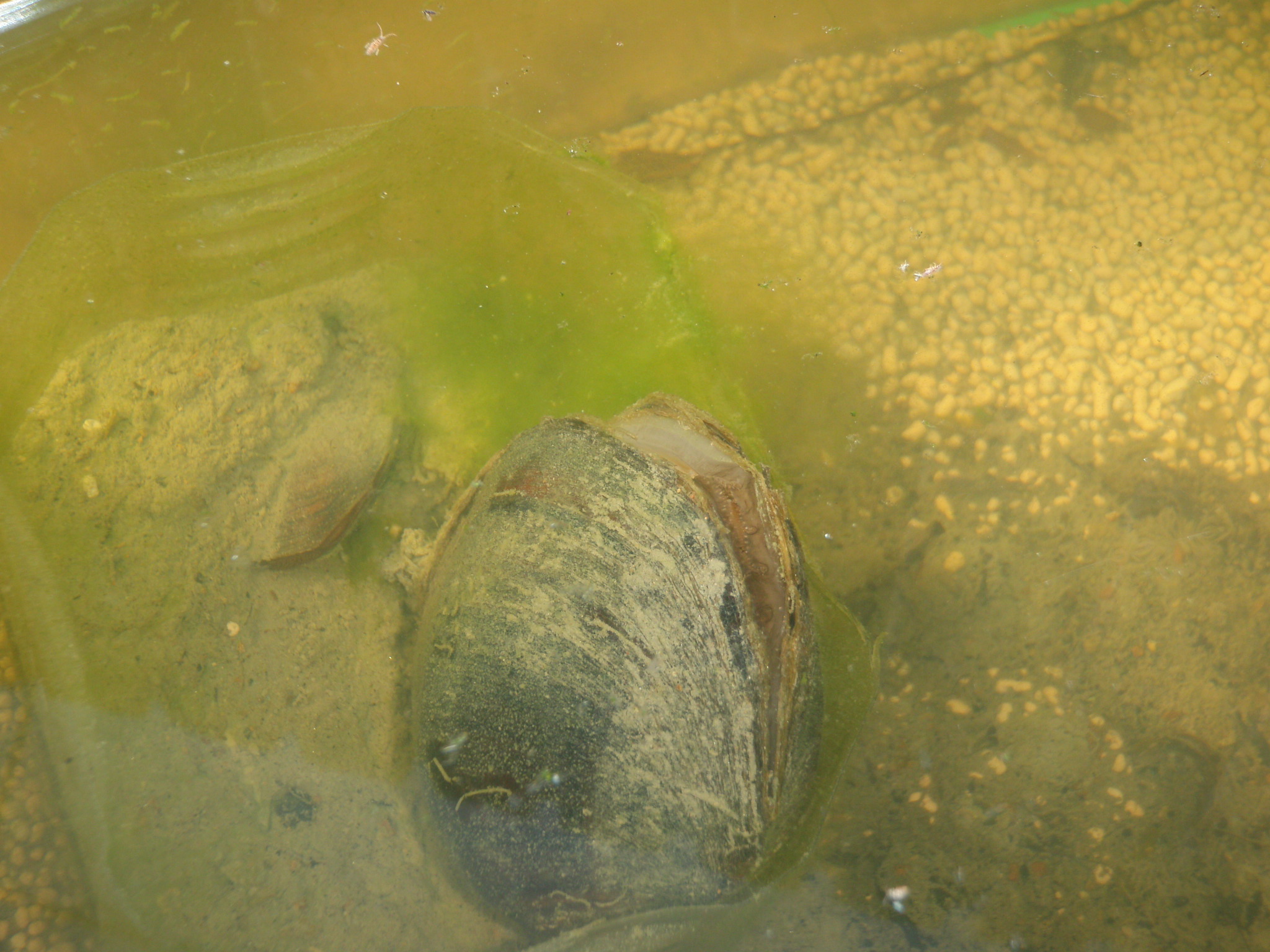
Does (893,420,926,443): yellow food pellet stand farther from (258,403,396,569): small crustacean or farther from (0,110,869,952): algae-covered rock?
(258,403,396,569): small crustacean

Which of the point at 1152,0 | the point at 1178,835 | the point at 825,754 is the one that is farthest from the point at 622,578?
the point at 1152,0

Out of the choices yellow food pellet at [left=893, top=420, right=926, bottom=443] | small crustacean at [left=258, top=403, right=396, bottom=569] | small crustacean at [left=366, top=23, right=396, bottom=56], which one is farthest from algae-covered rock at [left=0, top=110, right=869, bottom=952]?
yellow food pellet at [left=893, top=420, right=926, bottom=443]

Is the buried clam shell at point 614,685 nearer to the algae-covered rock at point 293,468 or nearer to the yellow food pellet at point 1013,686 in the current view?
the algae-covered rock at point 293,468

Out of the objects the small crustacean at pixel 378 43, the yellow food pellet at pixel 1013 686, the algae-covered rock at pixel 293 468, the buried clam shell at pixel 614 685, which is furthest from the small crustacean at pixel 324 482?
the yellow food pellet at pixel 1013 686

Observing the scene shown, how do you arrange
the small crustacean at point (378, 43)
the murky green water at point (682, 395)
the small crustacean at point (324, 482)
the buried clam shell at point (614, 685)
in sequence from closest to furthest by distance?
the buried clam shell at point (614, 685)
the murky green water at point (682, 395)
the small crustacean at point (324, 482)
the small crustacean at point (378, 43)

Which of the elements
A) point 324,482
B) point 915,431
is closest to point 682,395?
point 915,431

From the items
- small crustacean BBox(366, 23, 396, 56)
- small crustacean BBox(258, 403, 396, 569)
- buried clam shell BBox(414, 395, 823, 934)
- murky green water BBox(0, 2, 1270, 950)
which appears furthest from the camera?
small crustacean BBox(366, 23, 396, 56)

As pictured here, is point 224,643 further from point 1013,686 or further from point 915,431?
point 1013,686
